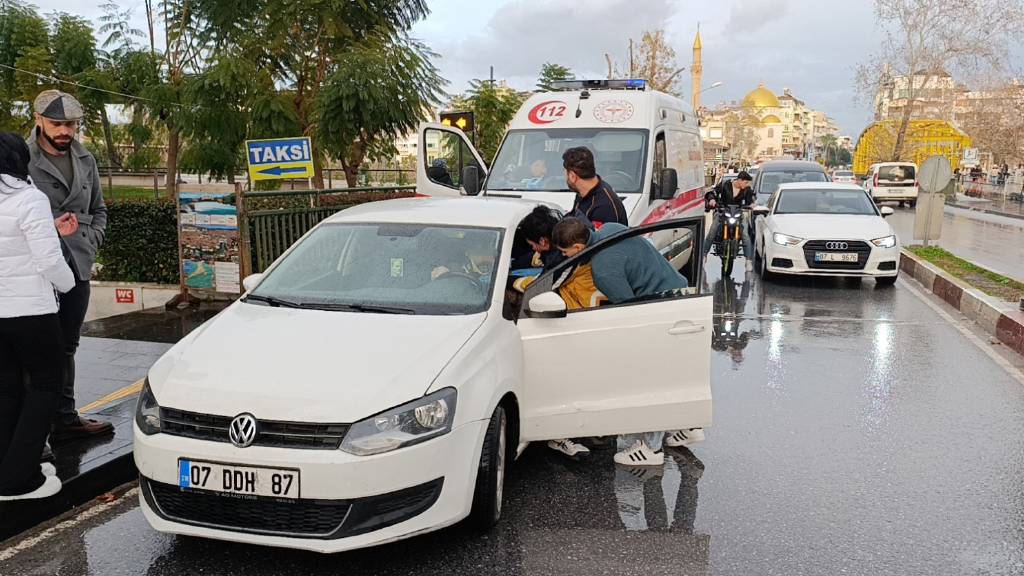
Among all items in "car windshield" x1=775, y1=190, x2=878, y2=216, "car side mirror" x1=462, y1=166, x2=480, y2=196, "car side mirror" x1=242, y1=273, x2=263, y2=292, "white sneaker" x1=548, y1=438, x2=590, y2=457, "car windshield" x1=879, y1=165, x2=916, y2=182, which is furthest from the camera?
"car windshield" x1=879, y1=165, x2=916, y2=182

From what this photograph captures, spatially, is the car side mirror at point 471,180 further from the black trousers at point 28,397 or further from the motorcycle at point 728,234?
the black trousers at point 28,397

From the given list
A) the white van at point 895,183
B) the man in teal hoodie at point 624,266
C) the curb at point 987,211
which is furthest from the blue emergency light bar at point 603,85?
the white van at point 895,183

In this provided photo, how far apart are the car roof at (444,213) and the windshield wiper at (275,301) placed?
0.79 meters

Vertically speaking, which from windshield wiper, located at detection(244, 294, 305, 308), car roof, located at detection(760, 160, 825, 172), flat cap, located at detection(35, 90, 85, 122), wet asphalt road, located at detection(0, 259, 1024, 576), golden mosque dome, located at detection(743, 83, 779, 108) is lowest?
wet asphalt road, located at detection(0, 259, 1024, 576)

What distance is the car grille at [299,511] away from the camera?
3385mm

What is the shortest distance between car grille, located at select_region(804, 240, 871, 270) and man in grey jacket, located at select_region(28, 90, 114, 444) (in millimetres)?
9892

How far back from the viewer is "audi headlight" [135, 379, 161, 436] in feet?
11.8

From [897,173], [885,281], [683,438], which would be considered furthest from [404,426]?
[897,173]

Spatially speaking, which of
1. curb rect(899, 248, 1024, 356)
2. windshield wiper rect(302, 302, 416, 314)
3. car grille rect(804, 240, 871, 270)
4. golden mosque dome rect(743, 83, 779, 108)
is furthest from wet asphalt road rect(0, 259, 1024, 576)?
golden mosque dome rect(743, 83, 779, 108)

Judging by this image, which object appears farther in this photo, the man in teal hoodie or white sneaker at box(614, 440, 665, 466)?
white sneaker at box(614, 440, 665, 466)

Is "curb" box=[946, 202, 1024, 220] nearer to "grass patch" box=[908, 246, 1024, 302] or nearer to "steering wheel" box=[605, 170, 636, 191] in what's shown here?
"grass patch" box=[908, 246, 1024, 302]

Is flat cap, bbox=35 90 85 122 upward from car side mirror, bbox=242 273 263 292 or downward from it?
upward

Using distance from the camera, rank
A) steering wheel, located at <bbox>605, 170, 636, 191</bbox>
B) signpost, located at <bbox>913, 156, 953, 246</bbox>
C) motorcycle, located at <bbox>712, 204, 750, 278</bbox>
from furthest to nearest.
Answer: signpost, located at <bbox>913, 156, 953, 246</bbox>
motorcycle, located at <bbox>712, 204, 750, 278</bbox>
steering wheel, located at <bbox>605, 170, 636, 191</bbox>

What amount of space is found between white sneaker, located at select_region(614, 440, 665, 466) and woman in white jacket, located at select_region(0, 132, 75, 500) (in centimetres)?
309
